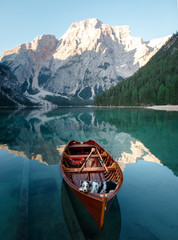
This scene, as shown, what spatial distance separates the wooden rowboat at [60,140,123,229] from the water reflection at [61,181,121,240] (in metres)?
0.58

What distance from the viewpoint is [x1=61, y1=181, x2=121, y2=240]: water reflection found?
19.5ft

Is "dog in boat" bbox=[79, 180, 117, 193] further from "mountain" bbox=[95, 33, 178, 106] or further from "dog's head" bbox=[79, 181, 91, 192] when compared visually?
"mountain" bbox=[95, 33, 178, 106]

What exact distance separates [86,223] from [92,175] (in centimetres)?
313

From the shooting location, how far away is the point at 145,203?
8.06 metres

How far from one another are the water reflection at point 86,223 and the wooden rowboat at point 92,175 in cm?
58

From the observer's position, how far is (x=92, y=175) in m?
9.48

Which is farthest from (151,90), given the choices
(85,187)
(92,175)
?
(85,187)

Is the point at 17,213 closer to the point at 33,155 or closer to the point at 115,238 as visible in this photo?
the point at 115,238

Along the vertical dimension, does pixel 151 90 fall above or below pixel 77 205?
above

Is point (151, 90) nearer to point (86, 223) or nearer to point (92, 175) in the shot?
point (92, 175)

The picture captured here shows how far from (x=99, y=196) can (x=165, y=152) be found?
535 inches

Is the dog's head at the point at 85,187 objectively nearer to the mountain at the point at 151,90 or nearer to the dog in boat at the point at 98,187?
the dog in boat at the point at 98,187

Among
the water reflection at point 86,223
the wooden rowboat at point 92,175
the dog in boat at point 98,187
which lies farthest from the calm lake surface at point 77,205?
the dog in boat at point 98,187

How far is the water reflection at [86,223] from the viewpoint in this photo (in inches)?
234
